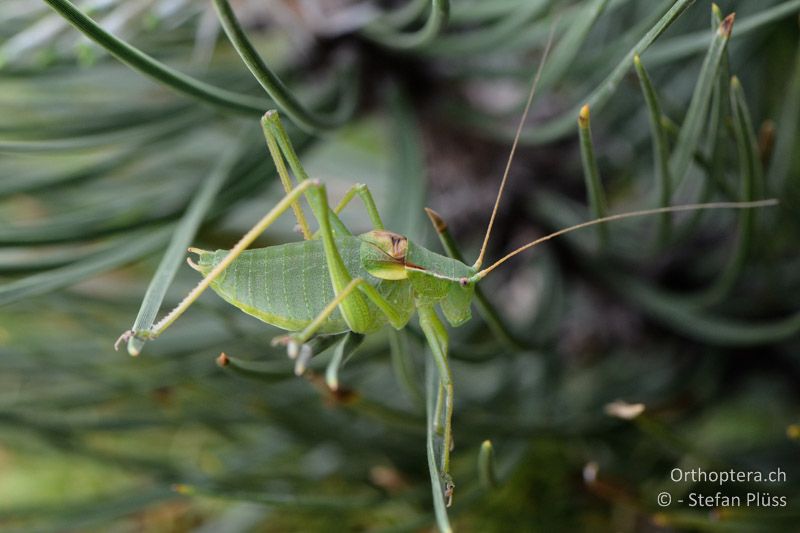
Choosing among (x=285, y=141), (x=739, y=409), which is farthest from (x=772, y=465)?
(x=285, y=141)

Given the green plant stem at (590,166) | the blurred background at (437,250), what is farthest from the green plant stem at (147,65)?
the green plant stem at (590,166)

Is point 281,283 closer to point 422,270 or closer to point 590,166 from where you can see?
point 422,270

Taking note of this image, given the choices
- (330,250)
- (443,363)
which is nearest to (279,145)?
(330,250)

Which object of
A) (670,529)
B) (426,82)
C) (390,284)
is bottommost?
(670,529)

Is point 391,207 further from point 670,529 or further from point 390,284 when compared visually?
point 670,529

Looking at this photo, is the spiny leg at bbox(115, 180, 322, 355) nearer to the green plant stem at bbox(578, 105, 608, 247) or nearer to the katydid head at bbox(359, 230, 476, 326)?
the katydid head at bbox(359, 230, 476, 326)

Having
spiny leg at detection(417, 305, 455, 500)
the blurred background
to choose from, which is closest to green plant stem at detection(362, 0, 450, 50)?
the blurred background

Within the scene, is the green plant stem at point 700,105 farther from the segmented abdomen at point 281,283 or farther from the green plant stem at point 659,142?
the segmented abdomen at point 281,283
